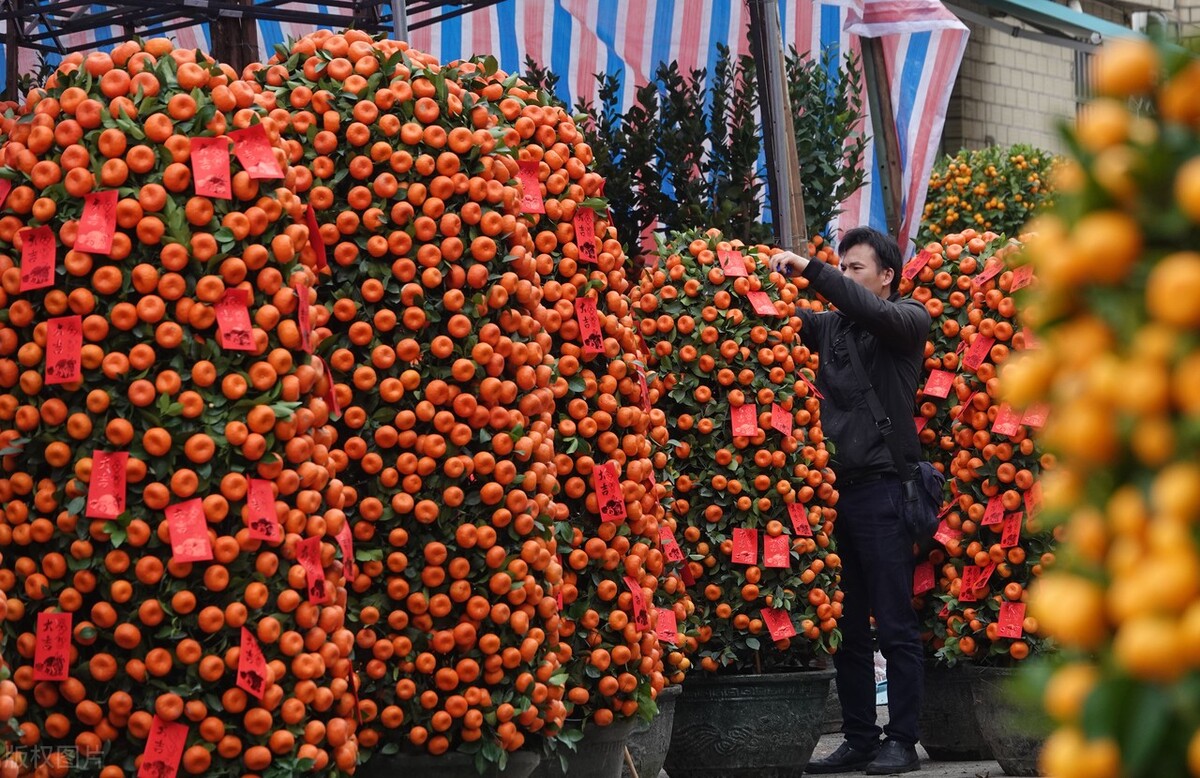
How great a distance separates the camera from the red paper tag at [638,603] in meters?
4.09

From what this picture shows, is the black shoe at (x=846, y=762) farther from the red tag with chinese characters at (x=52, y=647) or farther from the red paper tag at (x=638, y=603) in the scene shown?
the red tag with chinese characters at (x=52, y=647)

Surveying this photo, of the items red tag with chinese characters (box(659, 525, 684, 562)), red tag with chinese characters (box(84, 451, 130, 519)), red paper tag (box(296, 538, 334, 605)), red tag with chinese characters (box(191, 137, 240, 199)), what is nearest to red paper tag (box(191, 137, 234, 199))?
red tag with chinese characters (box(191, 137, 240, 199))

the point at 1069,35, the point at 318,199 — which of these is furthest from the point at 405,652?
the point at 1069,35

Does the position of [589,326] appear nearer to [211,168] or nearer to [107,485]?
[211,168]

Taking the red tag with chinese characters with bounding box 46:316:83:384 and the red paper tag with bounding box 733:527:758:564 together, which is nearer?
the red tag with chinese characters with bounding box 46:316:83:384

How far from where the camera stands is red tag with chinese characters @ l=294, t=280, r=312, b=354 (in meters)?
3.07

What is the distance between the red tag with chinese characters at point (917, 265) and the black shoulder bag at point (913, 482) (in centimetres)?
60

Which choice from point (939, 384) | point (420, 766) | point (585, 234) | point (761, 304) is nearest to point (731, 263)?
point (761, 304)

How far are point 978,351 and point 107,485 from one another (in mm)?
3554

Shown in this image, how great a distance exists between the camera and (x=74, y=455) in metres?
2.97

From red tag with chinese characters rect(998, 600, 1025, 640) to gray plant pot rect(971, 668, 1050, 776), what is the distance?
14cm

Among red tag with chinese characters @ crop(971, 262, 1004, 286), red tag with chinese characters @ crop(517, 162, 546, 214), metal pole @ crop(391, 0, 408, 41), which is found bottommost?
red tag with chinese characters @ crop(971, 262, 1004, 286)

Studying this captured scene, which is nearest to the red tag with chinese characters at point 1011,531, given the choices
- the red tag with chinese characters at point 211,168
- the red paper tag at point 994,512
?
the red paper tag at point 994,512

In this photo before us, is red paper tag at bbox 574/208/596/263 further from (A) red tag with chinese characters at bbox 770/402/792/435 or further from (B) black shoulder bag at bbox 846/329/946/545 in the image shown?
(B) black shoulder bag at bbox 846/329/946/545
